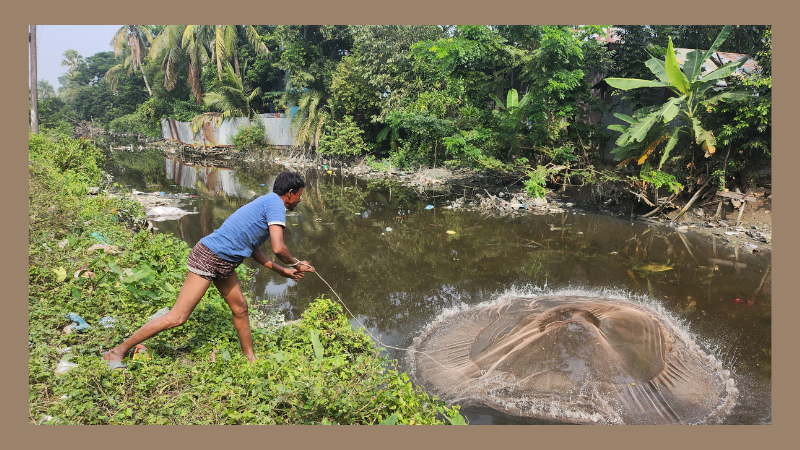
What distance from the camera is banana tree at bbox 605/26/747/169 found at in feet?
27.9

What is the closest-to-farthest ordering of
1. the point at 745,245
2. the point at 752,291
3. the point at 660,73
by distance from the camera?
the point at 752,291 < the point at 745,245 < the point at 660,73

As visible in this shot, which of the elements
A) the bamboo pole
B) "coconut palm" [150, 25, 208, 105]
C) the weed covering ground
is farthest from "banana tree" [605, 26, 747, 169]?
"coconut palm" [150, 25, 208, 105]

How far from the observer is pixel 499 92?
1284 cm

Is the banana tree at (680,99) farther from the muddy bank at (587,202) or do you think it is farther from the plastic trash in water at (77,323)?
the plastic trash in water at (77,323)

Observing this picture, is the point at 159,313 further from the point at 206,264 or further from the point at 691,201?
the point at 691,201

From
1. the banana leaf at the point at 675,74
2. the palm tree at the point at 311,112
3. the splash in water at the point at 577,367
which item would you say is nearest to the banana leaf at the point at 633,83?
the banana leaf at the point at 675,74

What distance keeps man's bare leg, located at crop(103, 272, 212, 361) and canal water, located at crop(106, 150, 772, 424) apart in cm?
156

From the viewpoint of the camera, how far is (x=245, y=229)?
10.4 feet

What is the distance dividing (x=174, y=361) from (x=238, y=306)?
625mm

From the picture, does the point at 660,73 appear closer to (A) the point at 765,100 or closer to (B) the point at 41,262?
(A) the point at 765,100

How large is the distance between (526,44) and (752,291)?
7.83m

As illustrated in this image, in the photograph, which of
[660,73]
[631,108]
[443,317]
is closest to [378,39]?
[631,108]

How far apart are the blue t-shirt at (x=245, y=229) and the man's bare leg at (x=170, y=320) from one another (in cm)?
25

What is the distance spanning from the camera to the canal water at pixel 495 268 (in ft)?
16.4
